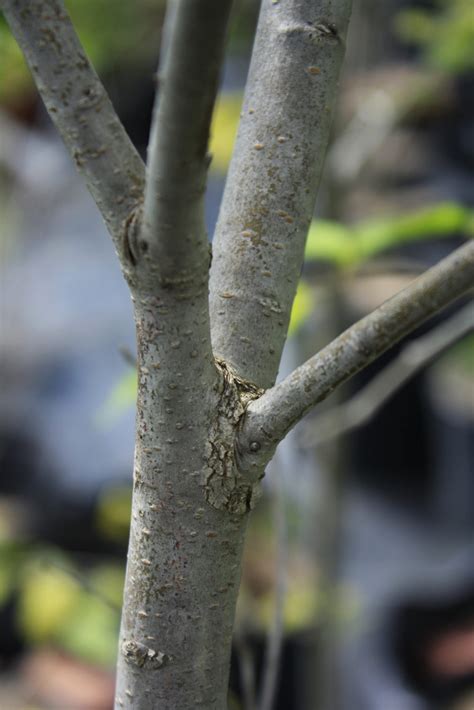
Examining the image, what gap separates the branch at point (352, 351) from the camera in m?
0.33

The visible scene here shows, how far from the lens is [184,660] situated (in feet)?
1.49

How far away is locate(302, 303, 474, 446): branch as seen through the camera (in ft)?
2.26

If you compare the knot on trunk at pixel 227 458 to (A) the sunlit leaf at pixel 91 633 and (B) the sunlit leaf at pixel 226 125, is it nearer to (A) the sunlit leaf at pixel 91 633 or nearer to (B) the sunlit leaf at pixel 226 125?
(B) the sunlit leaf at pixel 226 125

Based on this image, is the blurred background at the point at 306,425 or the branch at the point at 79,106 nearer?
the branch at the point at 79,106

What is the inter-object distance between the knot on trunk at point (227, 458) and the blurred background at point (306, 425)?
22 centimetres

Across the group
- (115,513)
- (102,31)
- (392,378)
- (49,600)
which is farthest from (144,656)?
(115,513)

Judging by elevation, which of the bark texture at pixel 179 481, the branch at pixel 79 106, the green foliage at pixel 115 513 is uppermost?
the green foliage at pixel 115 513

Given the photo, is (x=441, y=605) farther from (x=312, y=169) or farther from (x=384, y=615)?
(x=312, y=169)

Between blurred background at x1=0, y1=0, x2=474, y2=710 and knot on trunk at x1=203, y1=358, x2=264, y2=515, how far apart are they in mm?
219

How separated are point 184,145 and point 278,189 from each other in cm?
18

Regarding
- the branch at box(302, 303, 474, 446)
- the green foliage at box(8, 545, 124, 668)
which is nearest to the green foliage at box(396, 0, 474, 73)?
the branch at box(302, 303, 474, 446)

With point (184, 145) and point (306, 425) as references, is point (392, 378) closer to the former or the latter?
point (306, 425)

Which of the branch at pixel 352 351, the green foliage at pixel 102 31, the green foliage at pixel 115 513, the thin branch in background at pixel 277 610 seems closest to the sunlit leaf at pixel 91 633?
the green foliage at pixel 115 513

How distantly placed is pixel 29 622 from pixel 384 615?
3.87 feet
